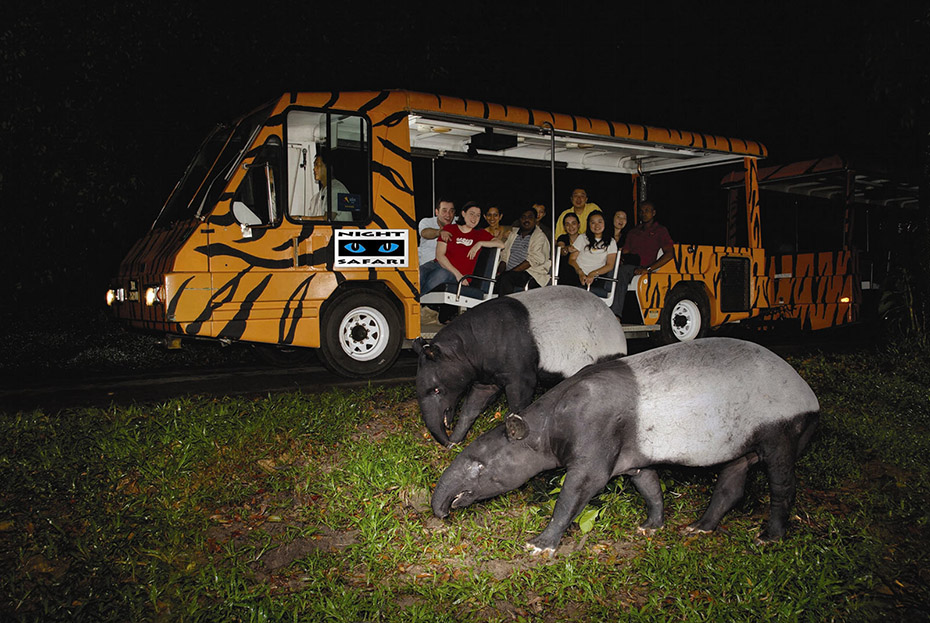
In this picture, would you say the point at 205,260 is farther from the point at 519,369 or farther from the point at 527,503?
the point at 527,503

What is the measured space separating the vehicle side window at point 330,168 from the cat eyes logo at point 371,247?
0.53 feet

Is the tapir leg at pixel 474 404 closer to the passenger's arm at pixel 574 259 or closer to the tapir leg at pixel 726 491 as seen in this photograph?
the tapir leg at pixel 726 491

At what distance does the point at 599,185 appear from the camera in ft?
60.0

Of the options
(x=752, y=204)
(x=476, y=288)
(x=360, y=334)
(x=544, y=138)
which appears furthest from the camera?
(x=752, y=204)

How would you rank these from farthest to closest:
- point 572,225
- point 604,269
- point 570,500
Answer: point 572,225 < point 604,269 < point 570,500

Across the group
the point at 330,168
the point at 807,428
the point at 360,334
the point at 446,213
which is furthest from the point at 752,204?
the point at 807,428

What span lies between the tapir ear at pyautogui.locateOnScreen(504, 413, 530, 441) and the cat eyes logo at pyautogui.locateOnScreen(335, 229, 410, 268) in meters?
4.26

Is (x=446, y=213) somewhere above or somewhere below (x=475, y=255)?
above

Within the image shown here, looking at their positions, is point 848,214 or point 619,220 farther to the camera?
point 848,214

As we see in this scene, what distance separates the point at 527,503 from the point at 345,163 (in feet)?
14.6

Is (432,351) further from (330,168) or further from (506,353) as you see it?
(330,168)

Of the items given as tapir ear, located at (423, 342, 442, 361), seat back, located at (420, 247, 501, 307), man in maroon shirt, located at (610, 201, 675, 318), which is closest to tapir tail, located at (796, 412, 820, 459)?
tapir ear, located at (423, 342, 442, 361)

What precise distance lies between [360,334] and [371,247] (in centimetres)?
93

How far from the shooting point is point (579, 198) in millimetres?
10320
